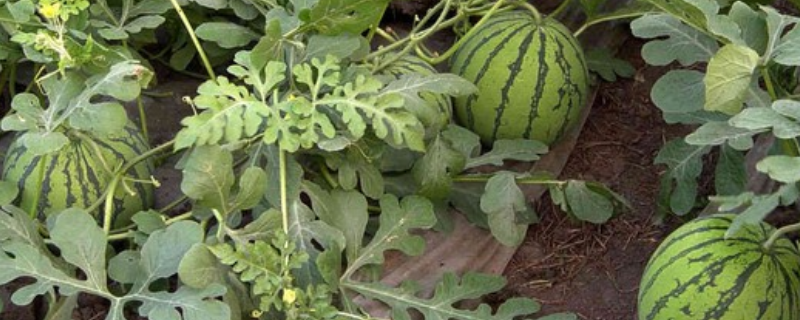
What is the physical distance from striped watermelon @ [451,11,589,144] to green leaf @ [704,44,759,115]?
0.62 metres

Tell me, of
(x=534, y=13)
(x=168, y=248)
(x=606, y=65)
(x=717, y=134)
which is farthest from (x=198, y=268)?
(x=606, y=65)

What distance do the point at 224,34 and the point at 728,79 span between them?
1.01m

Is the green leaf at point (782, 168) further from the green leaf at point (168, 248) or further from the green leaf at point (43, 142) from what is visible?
the green leaf at point (43, 142)

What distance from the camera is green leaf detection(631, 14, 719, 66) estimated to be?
2.41 m

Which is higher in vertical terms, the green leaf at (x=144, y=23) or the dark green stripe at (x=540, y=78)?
the green leaf at (x=144, y=23)

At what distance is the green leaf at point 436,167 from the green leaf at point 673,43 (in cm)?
45

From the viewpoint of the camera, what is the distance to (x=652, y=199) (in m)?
2.91

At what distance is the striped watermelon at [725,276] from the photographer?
2.16 m

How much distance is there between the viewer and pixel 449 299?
2410 millimetres

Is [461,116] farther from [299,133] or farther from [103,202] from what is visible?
[103,202]

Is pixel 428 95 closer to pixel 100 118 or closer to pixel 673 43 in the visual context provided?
pixel 673 43

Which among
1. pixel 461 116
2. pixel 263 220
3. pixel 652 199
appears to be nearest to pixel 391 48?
pixel 461 116

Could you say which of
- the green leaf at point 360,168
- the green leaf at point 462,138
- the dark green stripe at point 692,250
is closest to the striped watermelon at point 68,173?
the green leaf at point 360,168

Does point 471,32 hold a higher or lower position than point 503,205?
higher
